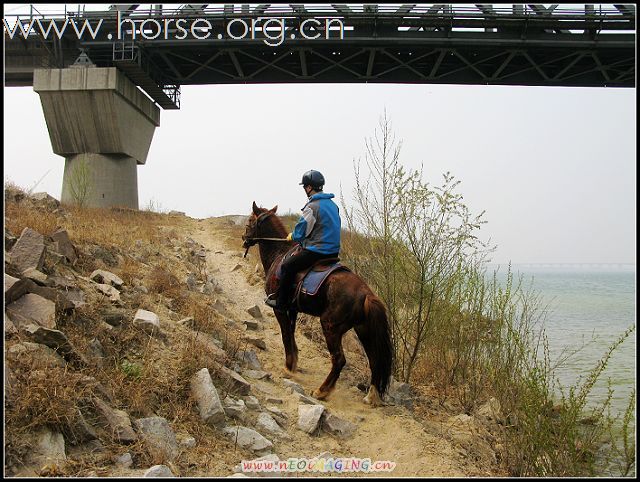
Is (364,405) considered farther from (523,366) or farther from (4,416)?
(4,416)

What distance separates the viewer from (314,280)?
21.2 ft

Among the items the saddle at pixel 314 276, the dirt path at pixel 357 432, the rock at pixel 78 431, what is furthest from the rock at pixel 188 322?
the rock at pixel 78 431

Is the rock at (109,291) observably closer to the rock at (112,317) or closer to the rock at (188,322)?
the rock at (112,317)

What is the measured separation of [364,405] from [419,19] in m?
19.5

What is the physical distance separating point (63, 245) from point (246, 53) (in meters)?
18.5

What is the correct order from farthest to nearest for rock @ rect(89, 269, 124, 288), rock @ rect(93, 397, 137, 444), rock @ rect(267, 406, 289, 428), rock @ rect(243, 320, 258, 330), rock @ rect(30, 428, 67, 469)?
1. rock @ rect(243, 320, 258, 330)
2. rock @ rect(89, 269, 124, 288)
3. rock @ rect(267, 406, 289, 428)
4. rock @ rect(93, 397, 137, 444)
5. rock @ rect(30, 428, 67, 469)

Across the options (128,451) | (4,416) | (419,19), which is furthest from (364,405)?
(419,19)

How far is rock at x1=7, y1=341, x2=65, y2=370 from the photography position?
4.33m

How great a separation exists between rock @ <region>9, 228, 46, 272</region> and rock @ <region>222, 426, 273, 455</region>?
3191mm

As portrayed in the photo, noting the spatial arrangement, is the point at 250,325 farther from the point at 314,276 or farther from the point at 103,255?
the point at 314,276

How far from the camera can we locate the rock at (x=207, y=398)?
492 centimetres

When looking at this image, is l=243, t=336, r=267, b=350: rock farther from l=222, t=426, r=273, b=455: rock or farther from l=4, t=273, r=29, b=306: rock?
l=4, t=273, r=29, b=306: rock

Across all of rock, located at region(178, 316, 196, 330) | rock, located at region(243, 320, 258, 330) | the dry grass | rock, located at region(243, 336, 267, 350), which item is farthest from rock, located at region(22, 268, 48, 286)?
rock, located at region(243, 320, 258, 330)

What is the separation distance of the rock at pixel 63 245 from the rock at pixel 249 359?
114 inches
